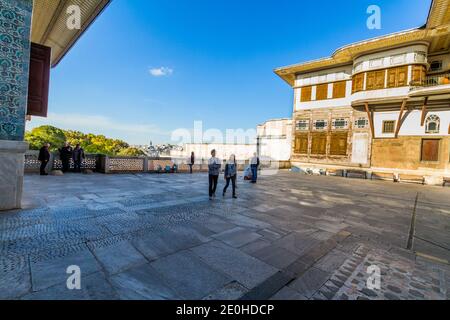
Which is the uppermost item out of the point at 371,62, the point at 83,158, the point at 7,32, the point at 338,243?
the point at 371,62

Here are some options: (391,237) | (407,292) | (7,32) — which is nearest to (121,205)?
(7,32)

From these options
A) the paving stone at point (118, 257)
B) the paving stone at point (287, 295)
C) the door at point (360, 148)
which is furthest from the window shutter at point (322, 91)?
the paving stone at point (118, 257)

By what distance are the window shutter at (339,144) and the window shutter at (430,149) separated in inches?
213

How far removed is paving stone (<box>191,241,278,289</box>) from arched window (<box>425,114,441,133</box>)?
20.4 m

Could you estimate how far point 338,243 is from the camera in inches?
146

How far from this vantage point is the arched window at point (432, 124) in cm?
1545

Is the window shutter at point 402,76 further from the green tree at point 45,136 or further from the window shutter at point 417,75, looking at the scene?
the green tree at point 45,136

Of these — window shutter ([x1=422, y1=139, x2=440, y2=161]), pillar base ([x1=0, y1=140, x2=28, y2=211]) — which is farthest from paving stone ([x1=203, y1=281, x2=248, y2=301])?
window shutter ([x1=422, y1=139, x2=440, y2=161])

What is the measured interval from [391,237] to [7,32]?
29.6ft

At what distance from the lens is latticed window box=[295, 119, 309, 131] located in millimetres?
22016

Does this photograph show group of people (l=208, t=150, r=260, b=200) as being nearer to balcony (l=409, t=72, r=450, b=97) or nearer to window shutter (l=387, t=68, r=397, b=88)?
balcony (l=409, t=72, r=450, b=97)

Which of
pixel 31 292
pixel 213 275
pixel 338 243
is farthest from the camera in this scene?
pixel 338 243

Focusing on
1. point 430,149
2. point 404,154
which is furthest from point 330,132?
point 430,149
